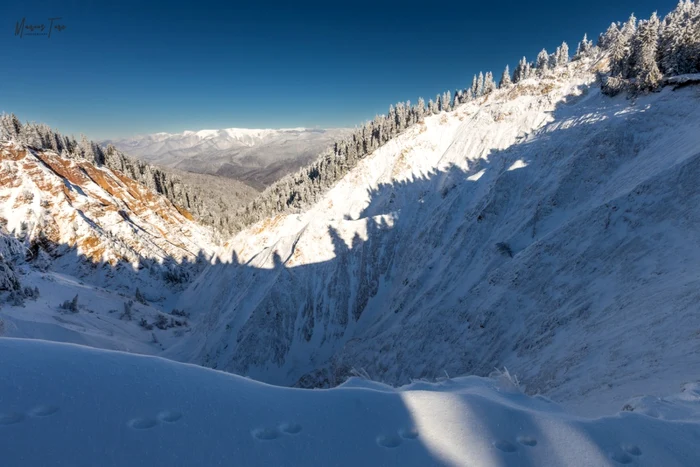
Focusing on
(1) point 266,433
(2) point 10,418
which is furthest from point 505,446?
(2) point 10,418

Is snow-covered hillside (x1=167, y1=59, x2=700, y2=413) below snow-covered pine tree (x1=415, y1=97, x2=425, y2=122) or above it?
below

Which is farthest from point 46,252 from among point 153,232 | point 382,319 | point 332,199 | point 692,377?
point 692,377

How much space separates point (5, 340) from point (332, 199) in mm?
70928

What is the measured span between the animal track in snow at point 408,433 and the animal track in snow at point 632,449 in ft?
9.15

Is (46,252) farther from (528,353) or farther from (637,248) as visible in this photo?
(637,248)

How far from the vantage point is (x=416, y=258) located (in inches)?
1848

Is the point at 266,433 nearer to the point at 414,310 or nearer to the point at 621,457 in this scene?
the point at 621,457

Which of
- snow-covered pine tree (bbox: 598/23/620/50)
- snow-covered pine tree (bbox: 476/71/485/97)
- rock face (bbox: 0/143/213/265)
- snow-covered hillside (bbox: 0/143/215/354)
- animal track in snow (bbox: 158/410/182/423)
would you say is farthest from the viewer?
snow-covered pine tree (bbox: 476/71/485/97)

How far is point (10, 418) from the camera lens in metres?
3.37

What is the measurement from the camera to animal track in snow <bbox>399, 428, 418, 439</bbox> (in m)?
4.25

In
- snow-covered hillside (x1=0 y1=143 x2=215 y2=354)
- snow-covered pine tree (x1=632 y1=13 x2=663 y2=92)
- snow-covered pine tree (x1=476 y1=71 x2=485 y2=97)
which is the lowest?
snow-covered hillside (x1=0 y1=143 x2=215 y2=354)

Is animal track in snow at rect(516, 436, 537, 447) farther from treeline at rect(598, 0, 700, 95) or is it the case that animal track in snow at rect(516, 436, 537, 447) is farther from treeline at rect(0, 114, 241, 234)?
treeline at rect(0, 114, 241, 234)

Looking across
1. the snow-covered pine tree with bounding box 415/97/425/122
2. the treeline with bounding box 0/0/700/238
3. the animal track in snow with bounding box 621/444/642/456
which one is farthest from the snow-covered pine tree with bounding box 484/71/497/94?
the animal track in snow with bounding box 621/444/642/456

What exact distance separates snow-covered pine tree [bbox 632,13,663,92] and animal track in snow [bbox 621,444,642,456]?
5716 centimetres
